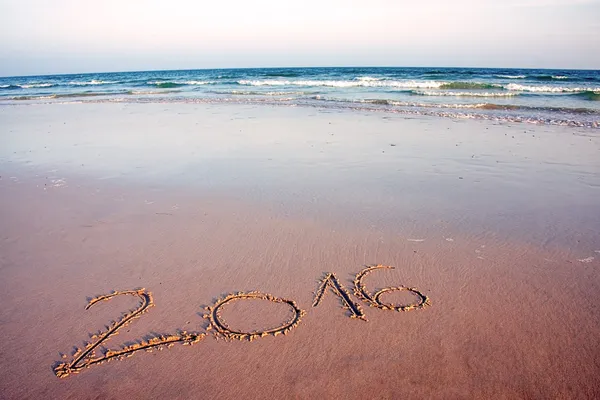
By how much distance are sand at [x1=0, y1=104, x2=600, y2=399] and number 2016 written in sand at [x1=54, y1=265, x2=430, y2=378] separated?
0.02m

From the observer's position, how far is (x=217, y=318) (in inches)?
122

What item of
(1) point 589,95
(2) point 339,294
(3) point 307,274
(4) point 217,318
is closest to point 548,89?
(1) point 589,95

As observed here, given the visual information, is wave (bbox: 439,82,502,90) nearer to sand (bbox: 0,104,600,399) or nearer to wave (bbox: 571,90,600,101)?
wave (bbox: 571,90,600,101)

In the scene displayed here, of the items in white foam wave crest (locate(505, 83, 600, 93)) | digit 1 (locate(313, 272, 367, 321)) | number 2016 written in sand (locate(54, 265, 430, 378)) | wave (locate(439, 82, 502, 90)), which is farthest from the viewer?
wave (locate(439, 82, 502, 90))

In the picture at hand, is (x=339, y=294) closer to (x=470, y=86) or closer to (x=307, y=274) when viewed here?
(x=307, y=274)

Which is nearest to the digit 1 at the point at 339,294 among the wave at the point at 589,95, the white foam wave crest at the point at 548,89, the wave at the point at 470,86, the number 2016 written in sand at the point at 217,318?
the number 2016 written in sand at the point at 217,318

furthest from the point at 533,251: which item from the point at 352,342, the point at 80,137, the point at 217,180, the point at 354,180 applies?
the point at 80,137

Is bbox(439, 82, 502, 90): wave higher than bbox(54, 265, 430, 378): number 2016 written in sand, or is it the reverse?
bbox(439, 82, 502, 90): wave

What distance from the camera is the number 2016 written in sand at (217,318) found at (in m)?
2.71

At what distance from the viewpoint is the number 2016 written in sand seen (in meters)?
2.71

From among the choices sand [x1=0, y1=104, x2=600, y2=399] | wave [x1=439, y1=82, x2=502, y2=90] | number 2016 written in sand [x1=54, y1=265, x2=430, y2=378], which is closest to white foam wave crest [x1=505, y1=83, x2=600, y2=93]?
wave [x1=439, y1=82, x2=502, y2=90]

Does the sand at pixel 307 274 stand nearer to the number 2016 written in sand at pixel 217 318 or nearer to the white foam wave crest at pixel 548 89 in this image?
the number 2016 written in sand at pixel 217 318

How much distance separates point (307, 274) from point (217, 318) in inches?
37.2

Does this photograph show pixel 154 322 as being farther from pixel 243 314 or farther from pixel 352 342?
pixel 352 342
